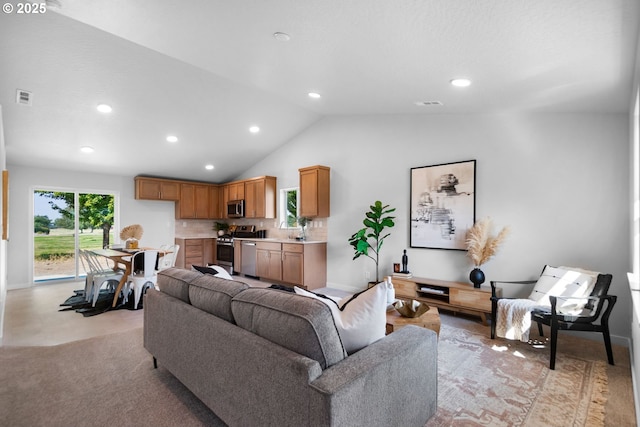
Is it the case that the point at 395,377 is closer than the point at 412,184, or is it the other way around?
the point at 395,377

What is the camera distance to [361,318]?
157cm

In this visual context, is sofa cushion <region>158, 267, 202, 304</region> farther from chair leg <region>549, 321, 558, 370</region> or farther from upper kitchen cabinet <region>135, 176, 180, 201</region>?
upper kitchen cabinet <region>135, 176, 180, 201</region>

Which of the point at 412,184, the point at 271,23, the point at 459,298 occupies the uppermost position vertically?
the point at 271,23

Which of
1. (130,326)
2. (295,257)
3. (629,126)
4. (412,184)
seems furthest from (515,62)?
(130,326)

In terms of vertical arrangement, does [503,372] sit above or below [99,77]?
below

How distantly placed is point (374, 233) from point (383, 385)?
12.1 ft

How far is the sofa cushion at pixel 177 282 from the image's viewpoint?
2260 millimetres

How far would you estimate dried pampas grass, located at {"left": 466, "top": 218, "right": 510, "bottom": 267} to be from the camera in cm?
380

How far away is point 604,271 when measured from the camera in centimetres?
325

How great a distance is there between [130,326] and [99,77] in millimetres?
3035

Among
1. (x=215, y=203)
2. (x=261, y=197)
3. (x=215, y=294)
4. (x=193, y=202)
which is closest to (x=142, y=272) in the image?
(x=261, y=197)

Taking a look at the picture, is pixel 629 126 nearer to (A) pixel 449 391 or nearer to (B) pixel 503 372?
(B) pixel 503 372

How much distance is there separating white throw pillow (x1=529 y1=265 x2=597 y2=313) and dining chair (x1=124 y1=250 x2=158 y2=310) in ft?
15.8

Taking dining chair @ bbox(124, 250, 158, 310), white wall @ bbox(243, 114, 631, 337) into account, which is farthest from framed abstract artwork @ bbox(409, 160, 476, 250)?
dining chair @ bbox(124, 250, 158, 310)
